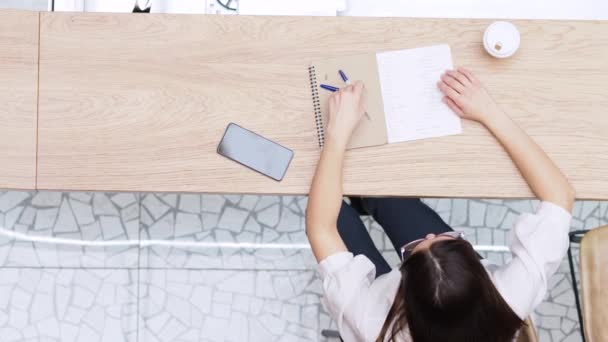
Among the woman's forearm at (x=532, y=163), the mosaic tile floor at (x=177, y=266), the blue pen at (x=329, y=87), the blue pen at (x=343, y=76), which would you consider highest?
the blue pen at (x=343, y=76)

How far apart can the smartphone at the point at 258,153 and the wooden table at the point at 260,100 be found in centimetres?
2

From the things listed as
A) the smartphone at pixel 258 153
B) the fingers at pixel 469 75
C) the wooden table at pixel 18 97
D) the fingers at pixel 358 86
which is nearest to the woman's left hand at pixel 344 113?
the fingers at pixel 358 86

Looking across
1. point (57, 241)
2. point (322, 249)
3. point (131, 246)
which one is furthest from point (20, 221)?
point (322, 249)

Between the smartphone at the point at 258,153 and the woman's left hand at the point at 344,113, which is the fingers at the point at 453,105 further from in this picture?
the smartphone at the point at 258,153

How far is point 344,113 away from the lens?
1.33m

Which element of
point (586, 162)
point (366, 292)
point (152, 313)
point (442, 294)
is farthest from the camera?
point (152, 313)

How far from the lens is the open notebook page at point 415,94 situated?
1365mm

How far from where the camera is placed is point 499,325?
3.60 feet

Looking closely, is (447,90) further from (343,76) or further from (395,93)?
(343,76)

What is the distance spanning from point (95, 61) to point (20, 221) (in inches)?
34.4

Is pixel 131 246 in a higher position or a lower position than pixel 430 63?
lower

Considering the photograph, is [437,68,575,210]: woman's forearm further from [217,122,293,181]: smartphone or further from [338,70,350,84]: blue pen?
[217,122,293,181]: smartphone

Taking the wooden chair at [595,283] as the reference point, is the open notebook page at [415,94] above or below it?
above

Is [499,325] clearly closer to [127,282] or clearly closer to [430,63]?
[430,63]
